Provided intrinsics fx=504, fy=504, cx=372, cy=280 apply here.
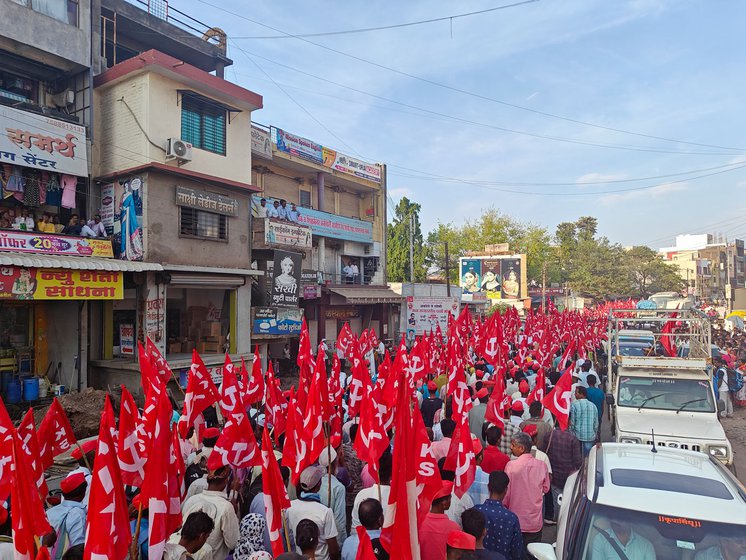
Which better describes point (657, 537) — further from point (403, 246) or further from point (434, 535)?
point (403, 246)

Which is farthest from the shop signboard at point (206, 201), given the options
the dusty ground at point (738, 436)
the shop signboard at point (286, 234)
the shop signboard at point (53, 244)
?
the dusty ground at point (738, 436)

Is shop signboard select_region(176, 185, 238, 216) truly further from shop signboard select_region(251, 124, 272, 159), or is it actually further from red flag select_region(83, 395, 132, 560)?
red flag select_region(83, 395, 132, 560)

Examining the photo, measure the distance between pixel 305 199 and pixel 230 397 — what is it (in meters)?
19.6

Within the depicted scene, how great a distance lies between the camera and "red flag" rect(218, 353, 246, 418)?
564 cm

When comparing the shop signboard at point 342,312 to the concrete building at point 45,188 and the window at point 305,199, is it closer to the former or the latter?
the window at point 305,199

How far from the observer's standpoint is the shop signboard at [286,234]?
18.5 m

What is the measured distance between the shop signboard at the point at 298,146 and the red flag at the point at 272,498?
64.1ft

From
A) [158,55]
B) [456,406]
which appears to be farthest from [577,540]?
[158,55]

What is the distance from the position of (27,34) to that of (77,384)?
956 centimetres

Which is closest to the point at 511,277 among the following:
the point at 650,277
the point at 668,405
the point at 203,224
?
the point at 650,277

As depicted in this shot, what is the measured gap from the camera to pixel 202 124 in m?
16.7

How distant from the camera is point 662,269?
59594mm

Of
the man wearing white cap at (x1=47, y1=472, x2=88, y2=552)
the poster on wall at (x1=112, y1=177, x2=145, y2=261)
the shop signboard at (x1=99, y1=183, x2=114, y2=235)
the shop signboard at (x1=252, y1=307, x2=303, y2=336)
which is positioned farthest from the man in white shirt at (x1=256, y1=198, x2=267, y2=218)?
the man wearing white cap at (x1=47, y1=472, x2=88, y2=552)

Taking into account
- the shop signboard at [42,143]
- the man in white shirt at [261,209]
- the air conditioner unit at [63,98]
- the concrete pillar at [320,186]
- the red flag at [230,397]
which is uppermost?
the air conditioner unit at [63,98]
